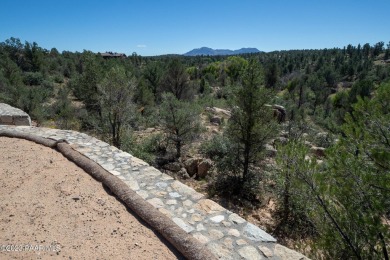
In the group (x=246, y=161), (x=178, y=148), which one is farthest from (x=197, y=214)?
(x=178, y=148)

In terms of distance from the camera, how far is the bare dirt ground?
3.13m

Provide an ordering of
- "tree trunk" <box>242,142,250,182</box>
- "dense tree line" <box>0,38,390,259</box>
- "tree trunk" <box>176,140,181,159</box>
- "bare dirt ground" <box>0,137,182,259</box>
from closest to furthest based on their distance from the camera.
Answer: "bare dirt ground" <box>0,137,182,259</box>, "dense tree line" <box>0,38,390,259</box>, "tree trunk" <box>242,142,250,182</box>, "tree trunk" <box>176,140,181,159</box>

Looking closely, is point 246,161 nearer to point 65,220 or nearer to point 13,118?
point 65,220

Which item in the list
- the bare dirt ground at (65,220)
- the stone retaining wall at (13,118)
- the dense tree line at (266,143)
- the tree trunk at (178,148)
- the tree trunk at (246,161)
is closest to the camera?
the bare dirt ground at (65,220)

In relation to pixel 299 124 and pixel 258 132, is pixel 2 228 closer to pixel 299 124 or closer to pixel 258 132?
pixel 258 132

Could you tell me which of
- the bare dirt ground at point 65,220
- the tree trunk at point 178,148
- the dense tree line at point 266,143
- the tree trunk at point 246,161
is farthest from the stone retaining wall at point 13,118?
the tree trunk at point 246,161

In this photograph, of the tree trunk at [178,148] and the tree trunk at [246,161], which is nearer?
the tree trunk at [246,161]

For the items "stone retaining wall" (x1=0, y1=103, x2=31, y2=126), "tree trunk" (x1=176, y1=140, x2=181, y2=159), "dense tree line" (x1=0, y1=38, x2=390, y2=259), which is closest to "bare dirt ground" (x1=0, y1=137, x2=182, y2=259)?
"dense tree line" (x1=0, y1=38, x2=390, y2=259)

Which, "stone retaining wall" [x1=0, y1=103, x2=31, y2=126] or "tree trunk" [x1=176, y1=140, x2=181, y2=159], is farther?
"tree trunk" [x1=176, y1=140, x2=181, y2=159]

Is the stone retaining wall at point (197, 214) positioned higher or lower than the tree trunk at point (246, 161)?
higher

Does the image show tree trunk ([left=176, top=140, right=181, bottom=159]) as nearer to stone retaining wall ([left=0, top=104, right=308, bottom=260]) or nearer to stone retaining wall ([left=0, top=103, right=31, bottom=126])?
stone retaining wall ([left=0, top=103, right=31, bottom=126])

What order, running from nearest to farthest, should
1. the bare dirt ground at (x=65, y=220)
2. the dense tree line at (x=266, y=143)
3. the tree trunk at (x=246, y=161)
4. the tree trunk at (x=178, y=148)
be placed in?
the bare dirt ground at (x=65, y=220), the dense tree line at (x=266, y=143), the tree trunk at (x=246, y=161), the tree trunk at (x=178, y=148)

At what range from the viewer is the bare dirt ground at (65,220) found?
3133mm

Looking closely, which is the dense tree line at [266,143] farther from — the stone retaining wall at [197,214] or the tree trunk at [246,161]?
the stone retaining wall at [197,214]
